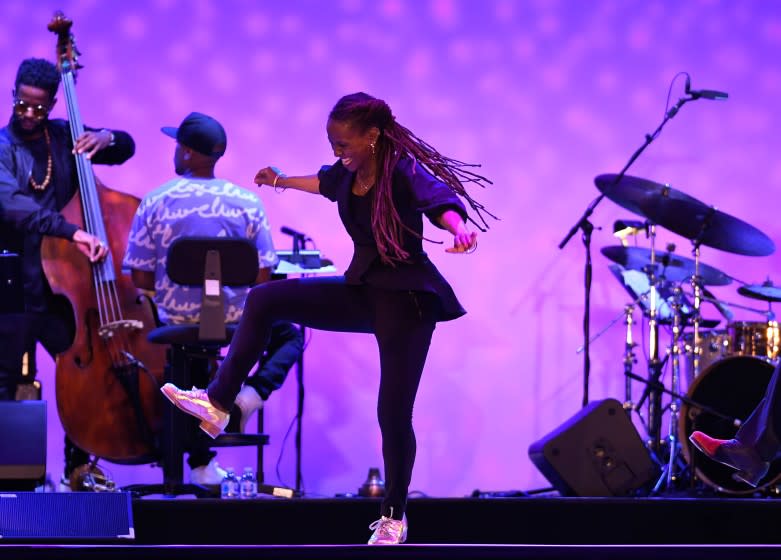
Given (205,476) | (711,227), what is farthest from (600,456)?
(205,476)

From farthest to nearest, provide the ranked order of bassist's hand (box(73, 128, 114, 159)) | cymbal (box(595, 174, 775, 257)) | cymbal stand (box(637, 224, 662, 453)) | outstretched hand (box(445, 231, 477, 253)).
→ 1. cymbal stand (box(637, 224, 662, 453))
2. cymbal (box(595, 174, 775, 257))
3. bassist's hand (box(73, 128, 114, 159))
4. outstretched hand (box(445, 231, 477, 253))

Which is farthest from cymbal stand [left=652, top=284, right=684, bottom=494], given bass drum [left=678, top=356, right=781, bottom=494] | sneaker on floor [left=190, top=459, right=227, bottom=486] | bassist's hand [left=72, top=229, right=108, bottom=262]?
bassist's hand [left=72, top=229, right=108, bottom=262]

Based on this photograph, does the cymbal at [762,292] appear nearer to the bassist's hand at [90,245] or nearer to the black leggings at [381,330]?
the black leggings at [381,330]

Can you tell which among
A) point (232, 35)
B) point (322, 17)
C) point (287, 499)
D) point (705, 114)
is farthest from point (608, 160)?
point (287, 499)

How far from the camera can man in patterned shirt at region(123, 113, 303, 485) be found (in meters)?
5.43

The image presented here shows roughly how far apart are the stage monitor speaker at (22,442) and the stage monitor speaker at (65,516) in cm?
61

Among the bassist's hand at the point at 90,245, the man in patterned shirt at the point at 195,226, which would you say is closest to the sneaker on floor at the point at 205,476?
the man in patterned shirt at the point at 195,226

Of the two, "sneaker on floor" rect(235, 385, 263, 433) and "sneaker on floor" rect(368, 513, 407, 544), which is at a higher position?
"sneaker on floor" rect(235, 385, 263, 433)

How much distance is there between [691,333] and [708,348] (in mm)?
145

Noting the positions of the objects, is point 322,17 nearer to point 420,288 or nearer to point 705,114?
Answer: point 705,114

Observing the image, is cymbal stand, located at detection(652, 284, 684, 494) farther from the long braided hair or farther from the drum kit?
the long braided hair

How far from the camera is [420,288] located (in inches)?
148

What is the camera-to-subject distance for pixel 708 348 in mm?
6316

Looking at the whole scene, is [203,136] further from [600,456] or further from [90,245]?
[600,456]
